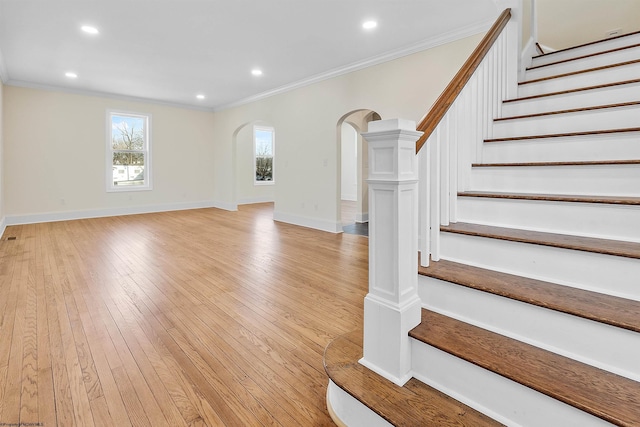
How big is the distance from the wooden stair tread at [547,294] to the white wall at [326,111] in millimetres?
3142

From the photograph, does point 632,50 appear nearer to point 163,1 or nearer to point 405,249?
point 405,249

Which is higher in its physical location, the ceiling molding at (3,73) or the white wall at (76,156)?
the ceiling molding at (3,73)

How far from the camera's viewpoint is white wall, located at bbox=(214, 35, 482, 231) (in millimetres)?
4141

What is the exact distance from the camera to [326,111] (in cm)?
557

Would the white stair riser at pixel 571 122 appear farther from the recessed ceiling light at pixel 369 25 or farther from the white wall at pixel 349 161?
the white wall at pixel 349 161

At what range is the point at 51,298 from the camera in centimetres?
277

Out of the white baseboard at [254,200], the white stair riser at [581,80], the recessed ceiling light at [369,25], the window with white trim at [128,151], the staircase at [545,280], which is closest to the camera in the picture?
the staircase at [545,280]

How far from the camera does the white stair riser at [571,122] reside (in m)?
1.93

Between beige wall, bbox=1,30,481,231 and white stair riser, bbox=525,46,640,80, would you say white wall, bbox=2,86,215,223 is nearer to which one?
beige wall, bbox=1,30,481,231

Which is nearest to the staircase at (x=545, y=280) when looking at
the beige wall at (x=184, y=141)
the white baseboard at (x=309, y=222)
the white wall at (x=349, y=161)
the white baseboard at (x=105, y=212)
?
the beige wall at (x=184, y=141)

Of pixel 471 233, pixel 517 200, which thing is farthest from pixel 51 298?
pixel 517 200

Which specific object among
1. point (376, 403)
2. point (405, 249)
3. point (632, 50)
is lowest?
point (376, 403)

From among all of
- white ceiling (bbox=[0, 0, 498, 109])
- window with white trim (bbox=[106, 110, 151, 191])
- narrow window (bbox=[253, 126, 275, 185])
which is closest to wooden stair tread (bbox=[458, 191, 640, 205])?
white ceiling (bbox=[0, 0, 498, 109])

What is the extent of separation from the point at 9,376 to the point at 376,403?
1.94 metres
